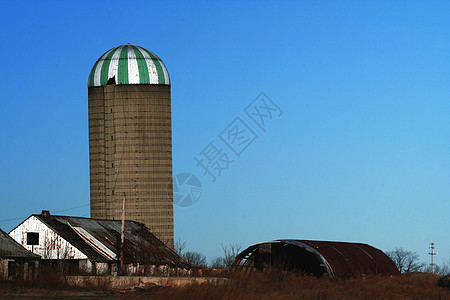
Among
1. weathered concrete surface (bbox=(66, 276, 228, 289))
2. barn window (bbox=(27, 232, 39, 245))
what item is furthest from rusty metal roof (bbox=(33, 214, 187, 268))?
weathered concrete surface (bbox=(66, 276, 228, 289))

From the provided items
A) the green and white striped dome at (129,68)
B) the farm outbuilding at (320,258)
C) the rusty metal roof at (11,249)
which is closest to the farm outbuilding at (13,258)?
the rusty metal roof at (11,249)

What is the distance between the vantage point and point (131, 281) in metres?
39.2

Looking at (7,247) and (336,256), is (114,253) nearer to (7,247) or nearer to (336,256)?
(7,247)

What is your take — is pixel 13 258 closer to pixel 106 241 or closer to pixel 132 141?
pixel 106 241

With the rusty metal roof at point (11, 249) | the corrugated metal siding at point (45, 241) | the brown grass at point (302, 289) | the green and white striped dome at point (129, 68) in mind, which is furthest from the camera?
the green and white striped dome at point (129, 68)

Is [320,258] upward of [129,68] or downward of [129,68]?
downward

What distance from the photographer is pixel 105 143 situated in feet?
276

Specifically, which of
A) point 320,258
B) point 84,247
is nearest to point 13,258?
point 84,247

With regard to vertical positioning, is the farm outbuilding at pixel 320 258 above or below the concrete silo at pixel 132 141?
below

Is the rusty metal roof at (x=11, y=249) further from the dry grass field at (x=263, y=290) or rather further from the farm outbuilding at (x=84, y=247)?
the dry grass field at (x=263, y=290)

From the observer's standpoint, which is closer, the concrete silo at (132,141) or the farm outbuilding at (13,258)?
the farm outbuilding at (13,258)

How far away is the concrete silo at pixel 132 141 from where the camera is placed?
270 feet

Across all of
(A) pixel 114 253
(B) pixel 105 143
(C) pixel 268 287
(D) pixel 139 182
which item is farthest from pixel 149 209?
(C) pixel 268 287

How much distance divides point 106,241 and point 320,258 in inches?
687
